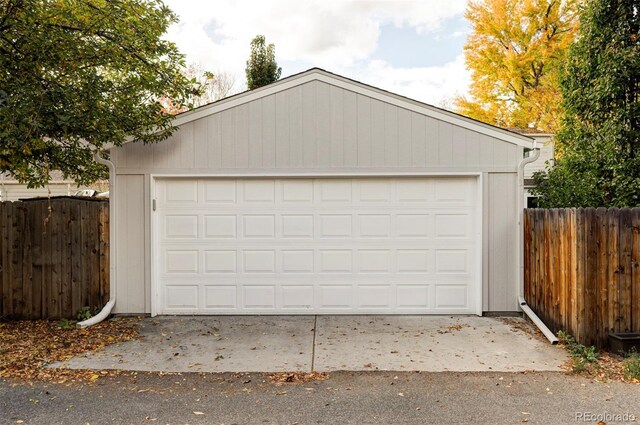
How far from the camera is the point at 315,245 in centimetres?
665

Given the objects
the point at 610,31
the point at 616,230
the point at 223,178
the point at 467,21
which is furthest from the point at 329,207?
the point at 467,21

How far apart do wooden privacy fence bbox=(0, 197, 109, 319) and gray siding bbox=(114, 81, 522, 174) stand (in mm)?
1054

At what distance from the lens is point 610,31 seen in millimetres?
6535

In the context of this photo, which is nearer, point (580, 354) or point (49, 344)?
point (580, 354)

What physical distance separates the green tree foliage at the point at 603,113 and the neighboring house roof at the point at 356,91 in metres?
1.12

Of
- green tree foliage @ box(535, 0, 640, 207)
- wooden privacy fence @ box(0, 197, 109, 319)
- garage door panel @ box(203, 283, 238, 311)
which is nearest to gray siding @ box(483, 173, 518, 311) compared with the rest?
green tree foliage @ box(535, 0, 640, 207)

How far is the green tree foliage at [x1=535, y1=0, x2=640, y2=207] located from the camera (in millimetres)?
6320

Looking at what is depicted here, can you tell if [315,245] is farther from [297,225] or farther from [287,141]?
[287,141]

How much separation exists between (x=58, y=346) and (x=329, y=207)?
3.98 meters

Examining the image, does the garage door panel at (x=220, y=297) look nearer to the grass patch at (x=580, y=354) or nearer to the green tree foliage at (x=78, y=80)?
the green tree foliage at (x=78, y=80)

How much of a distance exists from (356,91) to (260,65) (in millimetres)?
7053

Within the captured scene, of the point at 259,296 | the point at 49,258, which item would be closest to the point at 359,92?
the point at 259,296

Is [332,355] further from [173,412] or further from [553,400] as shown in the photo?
[553,400]

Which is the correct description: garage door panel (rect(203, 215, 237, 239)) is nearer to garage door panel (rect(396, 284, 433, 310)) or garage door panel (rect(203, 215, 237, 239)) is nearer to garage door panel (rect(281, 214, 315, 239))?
garage door panel (rect(281, 214, 315, 239))
